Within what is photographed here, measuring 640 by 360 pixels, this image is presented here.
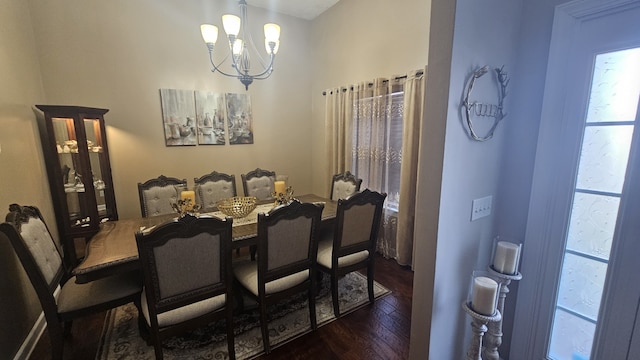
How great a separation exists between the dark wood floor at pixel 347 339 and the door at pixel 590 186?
903mm

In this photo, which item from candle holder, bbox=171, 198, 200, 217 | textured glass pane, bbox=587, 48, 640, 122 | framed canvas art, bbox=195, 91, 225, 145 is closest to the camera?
textured glass pane, bbox=587, 48, 640, 122

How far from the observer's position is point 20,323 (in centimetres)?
176

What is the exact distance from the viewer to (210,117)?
3.44 meters

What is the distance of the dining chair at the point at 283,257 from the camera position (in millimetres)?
→ 1655

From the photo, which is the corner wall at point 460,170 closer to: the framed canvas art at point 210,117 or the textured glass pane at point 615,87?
the textured glass pane at point 615,87

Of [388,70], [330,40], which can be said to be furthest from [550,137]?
[330,40]

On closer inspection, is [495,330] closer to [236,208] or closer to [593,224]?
[593,224]

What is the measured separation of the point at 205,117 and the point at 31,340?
2.60m

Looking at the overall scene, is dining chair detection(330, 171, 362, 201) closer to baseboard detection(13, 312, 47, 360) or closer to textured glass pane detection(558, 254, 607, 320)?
textured glass pane detection(558, 254, 607, 320)

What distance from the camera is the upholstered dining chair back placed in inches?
114

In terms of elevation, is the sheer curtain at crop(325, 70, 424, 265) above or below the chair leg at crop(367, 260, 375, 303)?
above

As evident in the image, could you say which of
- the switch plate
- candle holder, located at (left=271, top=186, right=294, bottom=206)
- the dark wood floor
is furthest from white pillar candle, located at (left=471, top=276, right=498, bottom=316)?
candle holder, located at (left=271, top=186, right=294, bottom=206)

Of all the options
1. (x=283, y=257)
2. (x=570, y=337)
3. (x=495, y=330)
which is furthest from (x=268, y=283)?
(x=570, y=337)

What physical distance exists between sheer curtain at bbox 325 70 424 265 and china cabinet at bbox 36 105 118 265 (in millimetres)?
2696
